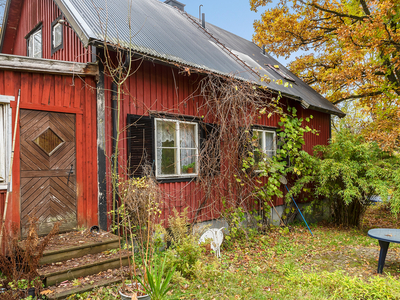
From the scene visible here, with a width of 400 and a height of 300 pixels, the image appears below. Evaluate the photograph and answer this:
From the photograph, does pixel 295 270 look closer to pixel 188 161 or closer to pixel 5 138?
pixel 188 161

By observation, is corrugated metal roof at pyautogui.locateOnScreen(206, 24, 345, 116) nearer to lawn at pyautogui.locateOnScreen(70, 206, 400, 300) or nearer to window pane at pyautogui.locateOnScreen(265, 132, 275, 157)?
window pane at pyautogui.locateOnScreen(265, 132, 275, 157)

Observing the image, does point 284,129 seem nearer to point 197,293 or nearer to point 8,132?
point 197,293

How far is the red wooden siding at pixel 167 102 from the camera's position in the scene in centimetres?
582

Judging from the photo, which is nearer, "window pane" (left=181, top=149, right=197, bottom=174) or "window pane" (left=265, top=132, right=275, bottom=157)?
"window pane" (left=181, top=149, right=197, bottom=174)

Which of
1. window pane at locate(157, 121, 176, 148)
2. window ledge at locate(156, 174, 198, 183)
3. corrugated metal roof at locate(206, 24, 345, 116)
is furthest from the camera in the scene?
corrugated metal roof at locate(206, 24, 345, 116)

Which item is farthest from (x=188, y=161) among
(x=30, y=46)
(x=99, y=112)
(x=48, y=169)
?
(x=30, y=46)

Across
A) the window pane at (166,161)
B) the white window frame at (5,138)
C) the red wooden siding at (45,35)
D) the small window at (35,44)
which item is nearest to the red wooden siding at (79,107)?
the white window frame at (5,138)

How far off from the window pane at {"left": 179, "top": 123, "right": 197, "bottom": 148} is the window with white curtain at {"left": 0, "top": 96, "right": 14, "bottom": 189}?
3.30 metres

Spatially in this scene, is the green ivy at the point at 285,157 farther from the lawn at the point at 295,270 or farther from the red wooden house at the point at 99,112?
the red wooden house at the point at 99,112

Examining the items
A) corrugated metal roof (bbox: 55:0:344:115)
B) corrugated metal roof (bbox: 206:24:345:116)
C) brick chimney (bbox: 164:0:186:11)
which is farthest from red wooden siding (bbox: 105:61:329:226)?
brick chimney (bbox: 164:0:186:11)

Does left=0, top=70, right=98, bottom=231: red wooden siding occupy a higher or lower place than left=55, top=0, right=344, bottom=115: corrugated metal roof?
lower

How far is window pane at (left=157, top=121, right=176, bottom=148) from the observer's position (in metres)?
6.39

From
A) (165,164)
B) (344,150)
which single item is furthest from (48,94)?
(344,150)

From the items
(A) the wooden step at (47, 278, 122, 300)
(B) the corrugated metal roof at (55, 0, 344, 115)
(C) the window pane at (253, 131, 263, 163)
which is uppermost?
(B) the corrugated metal roof at (55, 0, 344, 115)
